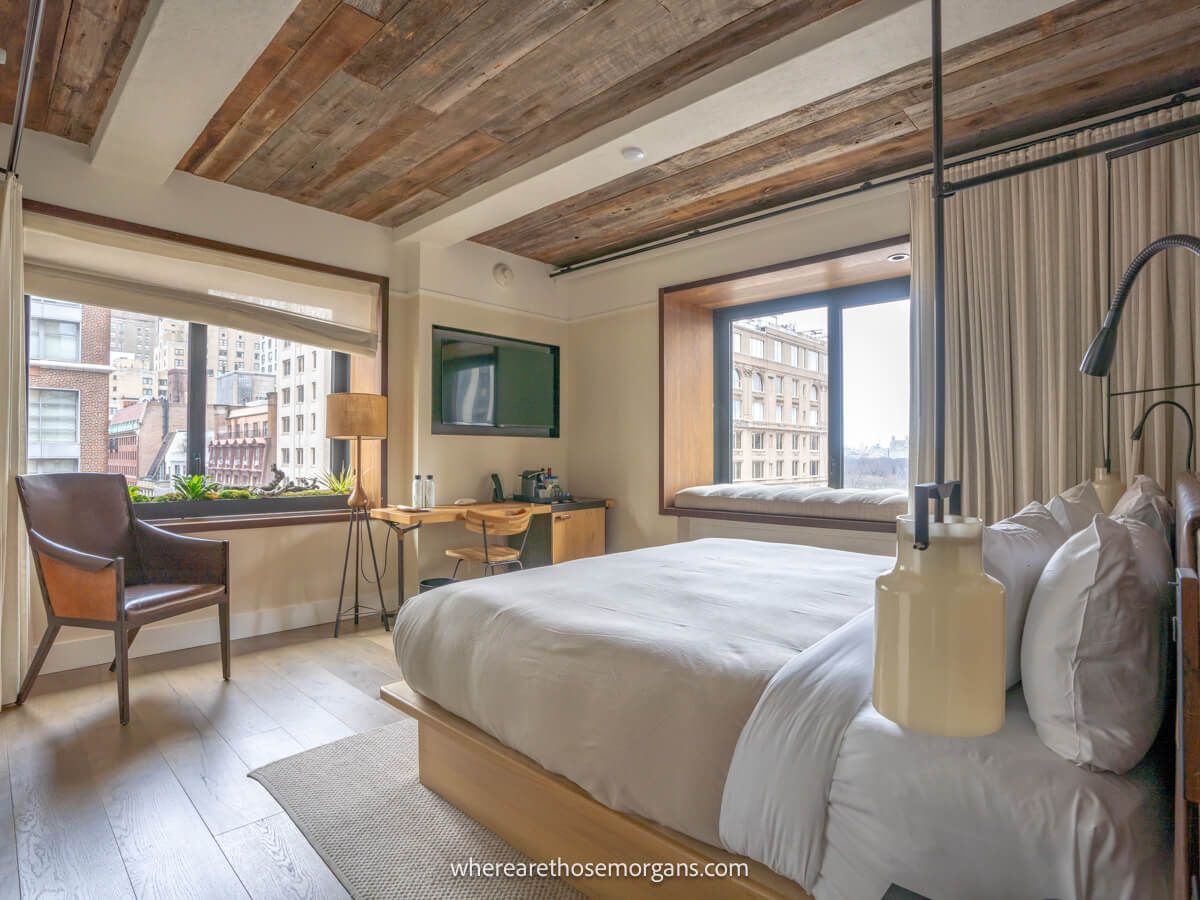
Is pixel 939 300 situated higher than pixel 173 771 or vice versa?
pixel 939 300

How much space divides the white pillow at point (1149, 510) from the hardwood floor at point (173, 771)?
218 cm

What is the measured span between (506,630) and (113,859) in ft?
4.00

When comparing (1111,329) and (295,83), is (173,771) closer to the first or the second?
(295,83)

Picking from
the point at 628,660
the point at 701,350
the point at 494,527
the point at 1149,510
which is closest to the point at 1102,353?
the point at 1149,510

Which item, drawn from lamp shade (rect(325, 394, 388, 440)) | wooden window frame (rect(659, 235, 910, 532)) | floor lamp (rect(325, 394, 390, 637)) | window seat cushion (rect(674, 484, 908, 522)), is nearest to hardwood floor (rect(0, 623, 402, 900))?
floor lamp (rect(325, 394, 390, 637))

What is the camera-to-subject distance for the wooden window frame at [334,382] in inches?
137

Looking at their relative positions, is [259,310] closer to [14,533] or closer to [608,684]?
[14,533]

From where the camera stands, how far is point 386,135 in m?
3.14

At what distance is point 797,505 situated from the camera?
3.90m

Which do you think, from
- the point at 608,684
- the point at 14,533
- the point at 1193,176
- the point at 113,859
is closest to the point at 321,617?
the point at 14,533

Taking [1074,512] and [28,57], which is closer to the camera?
[1074,512]

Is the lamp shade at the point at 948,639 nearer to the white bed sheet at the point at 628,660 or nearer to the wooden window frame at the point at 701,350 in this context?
the white bed sheet at the point at 628,660

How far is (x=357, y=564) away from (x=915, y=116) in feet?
12.8

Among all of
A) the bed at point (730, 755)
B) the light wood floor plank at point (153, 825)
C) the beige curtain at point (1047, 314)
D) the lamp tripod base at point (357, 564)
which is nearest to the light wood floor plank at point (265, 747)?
the light wood floor plank at point (153, 825)
